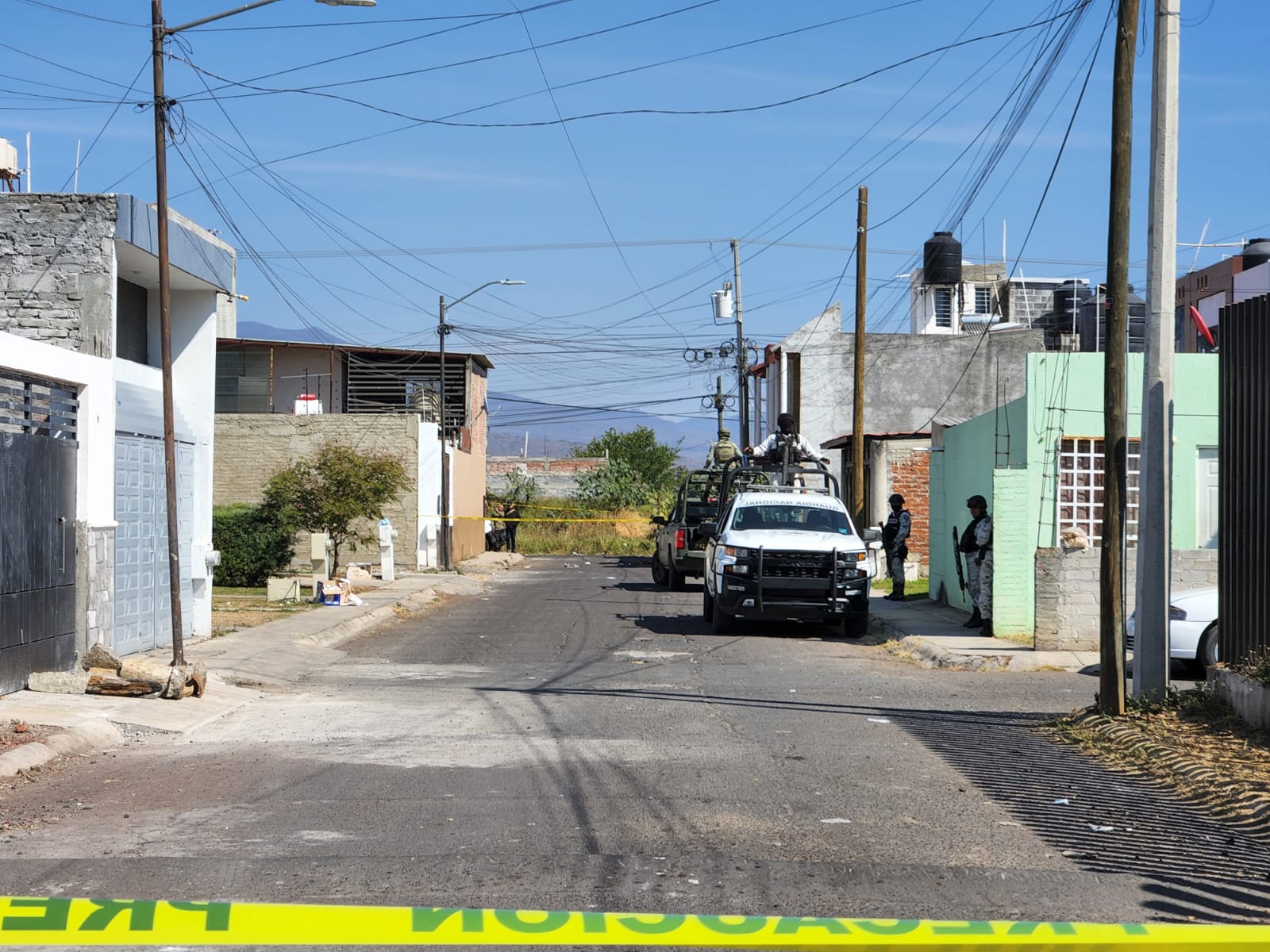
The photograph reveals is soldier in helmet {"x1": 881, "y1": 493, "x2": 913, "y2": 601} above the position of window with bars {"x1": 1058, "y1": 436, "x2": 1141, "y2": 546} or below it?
below

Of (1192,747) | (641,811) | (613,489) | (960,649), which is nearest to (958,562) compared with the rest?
(960,649)

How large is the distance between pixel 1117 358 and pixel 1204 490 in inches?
Result: 328

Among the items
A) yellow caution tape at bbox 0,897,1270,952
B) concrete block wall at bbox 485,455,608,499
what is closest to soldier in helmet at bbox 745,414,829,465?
yellow caution tape at bbox 0,897,1270,952

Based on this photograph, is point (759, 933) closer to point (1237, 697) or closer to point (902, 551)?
point (1237, 697)

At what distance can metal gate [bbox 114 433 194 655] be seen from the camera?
1543 cm

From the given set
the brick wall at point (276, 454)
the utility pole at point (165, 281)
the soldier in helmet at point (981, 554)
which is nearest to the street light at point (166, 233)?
the utility pole at point (165, 281)

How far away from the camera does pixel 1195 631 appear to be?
1388 cm

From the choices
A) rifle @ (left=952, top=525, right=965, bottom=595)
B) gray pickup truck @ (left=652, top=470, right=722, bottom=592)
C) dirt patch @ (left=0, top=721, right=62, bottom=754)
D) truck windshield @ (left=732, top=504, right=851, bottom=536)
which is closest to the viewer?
dirt patch @ (left=0, top=721, right=62, bottom=754)

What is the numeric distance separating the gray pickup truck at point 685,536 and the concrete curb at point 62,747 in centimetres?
1795

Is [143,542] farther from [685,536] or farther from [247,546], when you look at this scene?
[247,546]

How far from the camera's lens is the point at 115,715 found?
1096 centimetres

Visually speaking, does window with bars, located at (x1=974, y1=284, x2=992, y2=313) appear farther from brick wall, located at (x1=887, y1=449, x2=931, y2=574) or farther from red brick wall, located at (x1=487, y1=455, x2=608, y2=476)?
red brick wall, located at (x1=487, y1=455, x2=608, y2=476)

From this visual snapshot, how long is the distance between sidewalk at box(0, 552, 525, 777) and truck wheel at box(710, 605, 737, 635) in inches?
213

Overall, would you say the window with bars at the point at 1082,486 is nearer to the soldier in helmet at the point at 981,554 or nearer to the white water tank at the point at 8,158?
the soldier in helmet at the point at 981,554
